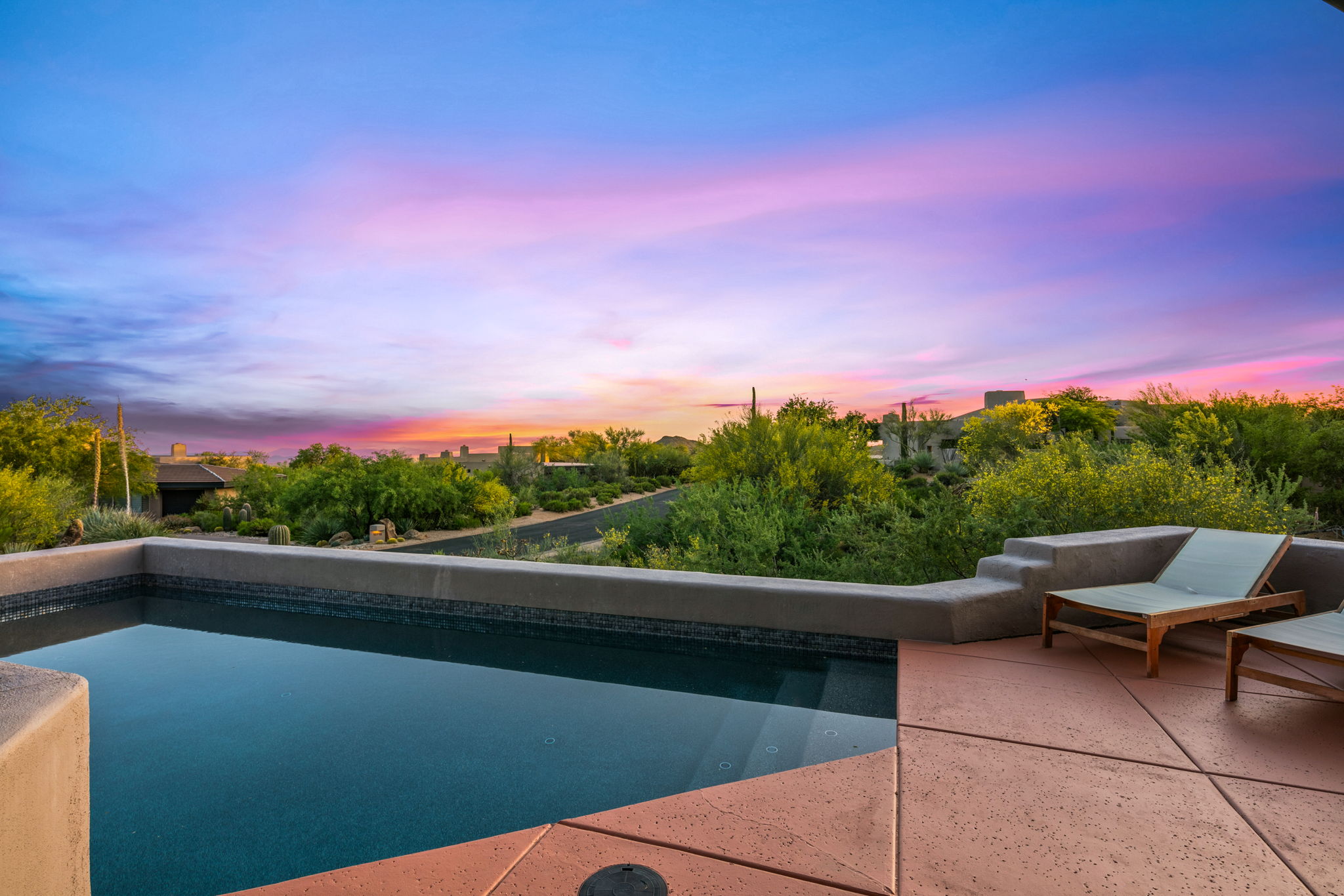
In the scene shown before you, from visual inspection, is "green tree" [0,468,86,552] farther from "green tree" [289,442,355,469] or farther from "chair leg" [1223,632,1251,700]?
"green tree" [289,442,355,469]

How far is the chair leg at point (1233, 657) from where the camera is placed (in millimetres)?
3082

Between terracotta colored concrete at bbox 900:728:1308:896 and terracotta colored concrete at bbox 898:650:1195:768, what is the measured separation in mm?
150

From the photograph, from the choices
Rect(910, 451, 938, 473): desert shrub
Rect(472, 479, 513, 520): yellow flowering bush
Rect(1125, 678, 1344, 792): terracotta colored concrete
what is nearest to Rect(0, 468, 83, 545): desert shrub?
Rect(472, 479, 513, 520): yellow flowering bush

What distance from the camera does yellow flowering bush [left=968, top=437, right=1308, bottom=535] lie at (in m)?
5.61

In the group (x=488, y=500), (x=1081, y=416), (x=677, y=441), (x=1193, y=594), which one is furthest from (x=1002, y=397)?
(x=1193, y=594)

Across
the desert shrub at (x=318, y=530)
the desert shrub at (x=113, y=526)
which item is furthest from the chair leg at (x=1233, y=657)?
the desert shrub at (x=318, y=530)

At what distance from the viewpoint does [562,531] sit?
710 inches

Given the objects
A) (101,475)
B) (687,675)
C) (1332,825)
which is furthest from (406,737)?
(101,475)

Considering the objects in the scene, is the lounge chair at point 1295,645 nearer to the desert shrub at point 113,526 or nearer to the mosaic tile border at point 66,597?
the mosaic tile border at point 66,597

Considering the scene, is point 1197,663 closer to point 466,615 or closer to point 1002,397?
point 466,615

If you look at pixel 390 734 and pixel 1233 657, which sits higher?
pixel 1233 657

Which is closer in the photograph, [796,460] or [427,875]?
[427,875]

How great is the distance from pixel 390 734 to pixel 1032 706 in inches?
132

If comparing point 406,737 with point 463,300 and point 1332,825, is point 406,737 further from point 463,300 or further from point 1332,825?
point 463,300
